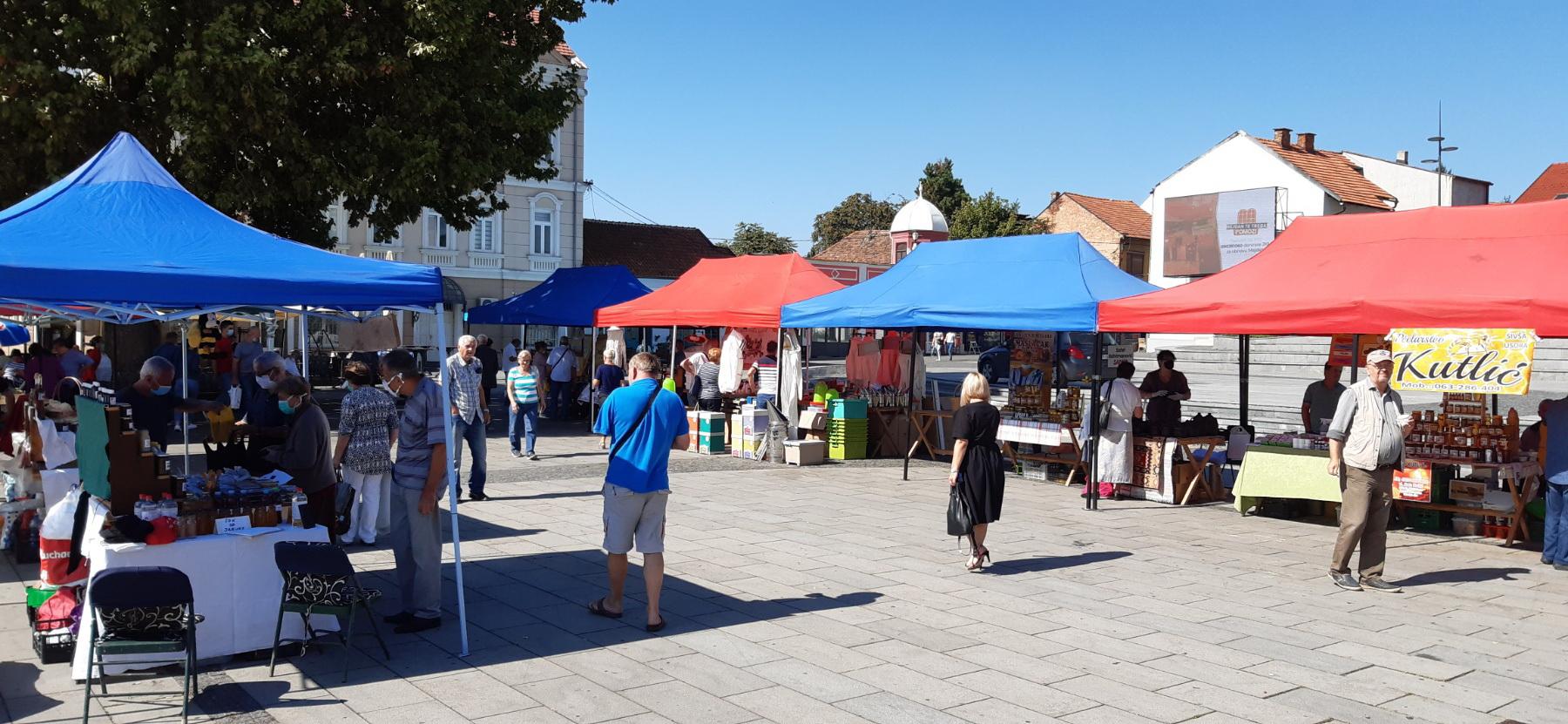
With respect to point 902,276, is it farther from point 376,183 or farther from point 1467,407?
point 376,183

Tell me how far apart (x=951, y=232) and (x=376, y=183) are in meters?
40.1

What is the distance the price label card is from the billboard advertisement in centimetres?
4763

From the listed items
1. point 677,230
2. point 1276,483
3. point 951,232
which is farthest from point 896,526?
point 951,232

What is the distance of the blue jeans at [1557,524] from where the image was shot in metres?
8.26

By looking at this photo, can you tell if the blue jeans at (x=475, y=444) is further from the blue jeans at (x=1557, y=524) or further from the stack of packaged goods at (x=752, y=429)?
the blue jeans at (x=1557, y=524)

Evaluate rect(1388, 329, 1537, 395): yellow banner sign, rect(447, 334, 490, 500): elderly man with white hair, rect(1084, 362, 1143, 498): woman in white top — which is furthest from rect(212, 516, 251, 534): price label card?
rect(1084, 362, 1143, 498): woman in white top

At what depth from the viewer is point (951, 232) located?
53.7 m

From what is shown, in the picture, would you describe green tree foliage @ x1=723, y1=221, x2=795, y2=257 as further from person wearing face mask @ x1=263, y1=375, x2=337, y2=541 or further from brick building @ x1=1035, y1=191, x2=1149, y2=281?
person wearing face mask @ x1=263, y1=375, x2=337, y2=541

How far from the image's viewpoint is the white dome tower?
4938 cm

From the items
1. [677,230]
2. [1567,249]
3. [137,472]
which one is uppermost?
[677,230]

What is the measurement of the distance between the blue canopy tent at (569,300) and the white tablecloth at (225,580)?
41.0ft

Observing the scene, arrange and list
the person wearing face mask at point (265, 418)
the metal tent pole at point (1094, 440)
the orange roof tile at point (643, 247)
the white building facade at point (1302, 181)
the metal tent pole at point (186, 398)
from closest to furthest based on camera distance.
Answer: the person wearing face mask at point (265, 418) < the metal tent pole at point (186, 398) < the metal tent pole at point (1094, 440) < the orange roof tile at point (643, 247) < the white building facade at point (1302, 181)

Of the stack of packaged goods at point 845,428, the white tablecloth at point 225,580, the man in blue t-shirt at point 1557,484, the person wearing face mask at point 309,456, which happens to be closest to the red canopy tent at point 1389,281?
the man in blue t-shirt at point 1557,484

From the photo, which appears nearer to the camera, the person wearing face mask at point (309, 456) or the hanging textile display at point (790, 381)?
the person wearing face mask at point (309, 456)
